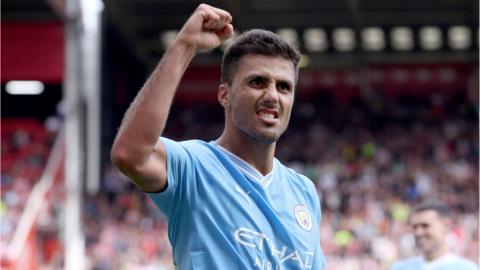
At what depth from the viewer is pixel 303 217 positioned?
3061 mm

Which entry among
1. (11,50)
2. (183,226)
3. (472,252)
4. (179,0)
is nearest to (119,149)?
(183,226)

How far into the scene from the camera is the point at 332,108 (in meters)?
26.3

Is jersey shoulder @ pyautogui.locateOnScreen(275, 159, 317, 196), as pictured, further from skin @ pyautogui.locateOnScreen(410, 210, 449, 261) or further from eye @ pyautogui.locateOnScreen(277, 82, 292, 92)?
skin @ pyautogui.locateOnScreen(410, 210, 449, 261)

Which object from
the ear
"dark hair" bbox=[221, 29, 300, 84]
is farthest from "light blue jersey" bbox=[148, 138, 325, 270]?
"dark hair" bbox=[221, 29, 300, 84]

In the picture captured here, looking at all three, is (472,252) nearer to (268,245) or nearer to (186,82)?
(186,82)

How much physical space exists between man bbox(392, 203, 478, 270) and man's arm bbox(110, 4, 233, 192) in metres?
4.63

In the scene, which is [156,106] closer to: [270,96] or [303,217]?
[270,96]

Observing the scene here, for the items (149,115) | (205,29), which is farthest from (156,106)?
(205,29)

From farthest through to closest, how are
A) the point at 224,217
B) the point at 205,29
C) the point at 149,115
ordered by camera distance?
the point at 224,217 < the point at 205,29 < the point at 149,115

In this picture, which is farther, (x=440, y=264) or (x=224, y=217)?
(x=440, y=264)

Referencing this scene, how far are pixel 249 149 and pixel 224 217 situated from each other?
0.87 feet

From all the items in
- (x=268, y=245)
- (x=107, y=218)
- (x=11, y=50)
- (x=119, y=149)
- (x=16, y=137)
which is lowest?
(x=107, y=218)

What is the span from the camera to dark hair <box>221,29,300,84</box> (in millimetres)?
2994

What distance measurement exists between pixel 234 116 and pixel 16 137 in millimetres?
19017
